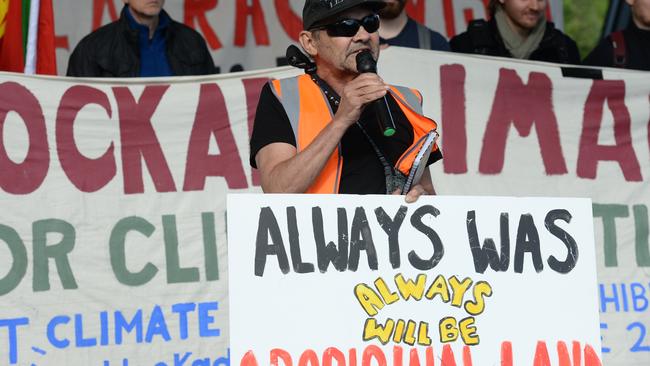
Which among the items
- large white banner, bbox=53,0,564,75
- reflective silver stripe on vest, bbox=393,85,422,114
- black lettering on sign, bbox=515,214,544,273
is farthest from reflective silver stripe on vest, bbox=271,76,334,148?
large white banner, bbox=53,0,564,75

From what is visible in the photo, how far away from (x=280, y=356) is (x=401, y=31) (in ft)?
10.8

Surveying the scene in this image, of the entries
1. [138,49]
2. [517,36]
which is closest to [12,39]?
[138,49]

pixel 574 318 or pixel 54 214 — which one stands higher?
pixel 54 214

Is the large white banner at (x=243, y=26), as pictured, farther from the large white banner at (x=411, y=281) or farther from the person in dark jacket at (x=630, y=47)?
the large white banner at (x=411, y=281)

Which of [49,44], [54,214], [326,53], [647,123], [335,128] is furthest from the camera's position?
[647,123]

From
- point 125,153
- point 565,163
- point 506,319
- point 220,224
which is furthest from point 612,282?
point 506,319

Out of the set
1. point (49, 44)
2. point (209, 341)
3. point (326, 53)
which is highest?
point (49, 44)

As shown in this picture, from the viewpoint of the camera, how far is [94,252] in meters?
4.98

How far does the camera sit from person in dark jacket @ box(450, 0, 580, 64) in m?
6.09

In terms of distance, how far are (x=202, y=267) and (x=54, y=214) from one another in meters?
0.62

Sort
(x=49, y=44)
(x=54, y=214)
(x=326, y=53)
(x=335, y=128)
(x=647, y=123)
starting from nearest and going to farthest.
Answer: (x=335, y=128) < (x=326, y=53) < (x=54, y=214) < (x=49, y=44) < (x=647, y=123)

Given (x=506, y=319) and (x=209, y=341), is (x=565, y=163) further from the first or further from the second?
(x=506, y=319)

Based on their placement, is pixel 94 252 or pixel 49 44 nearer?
pixel 94 252

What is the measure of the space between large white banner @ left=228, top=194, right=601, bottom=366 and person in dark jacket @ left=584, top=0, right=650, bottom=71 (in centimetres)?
304
